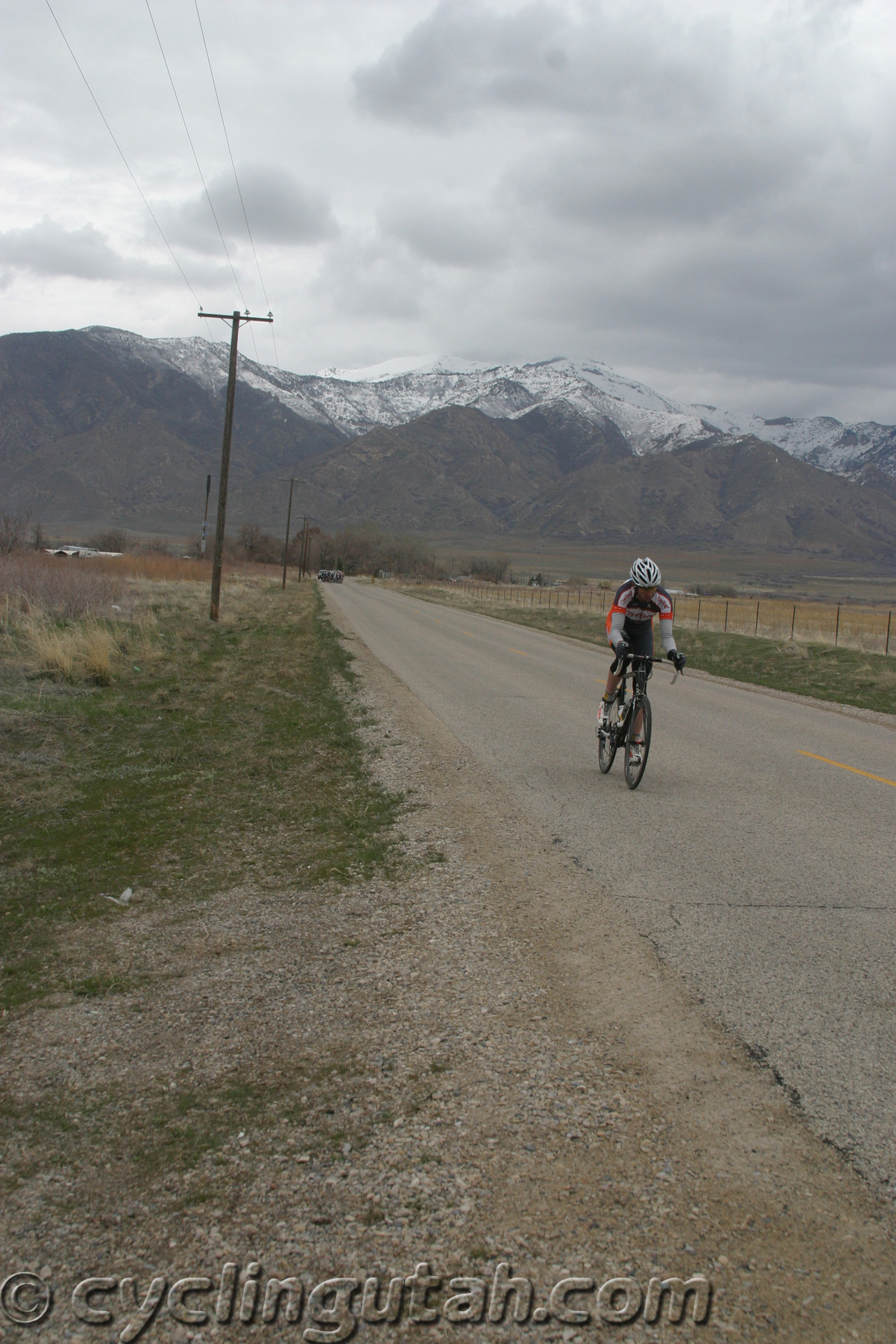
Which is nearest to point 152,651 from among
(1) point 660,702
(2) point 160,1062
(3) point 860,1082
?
(1) point 660,702

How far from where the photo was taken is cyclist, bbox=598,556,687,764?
8.10 metres

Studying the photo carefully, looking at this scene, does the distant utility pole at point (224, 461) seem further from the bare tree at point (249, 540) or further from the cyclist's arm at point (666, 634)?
the bare tree at point (249, 540)

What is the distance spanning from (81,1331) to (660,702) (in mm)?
13044

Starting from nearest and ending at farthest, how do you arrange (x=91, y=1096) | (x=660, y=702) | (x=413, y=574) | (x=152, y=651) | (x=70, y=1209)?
(x=70, y=1209), (x=91, y=1096), (x=660, y=702), (x=152, y=651), (x=413, y=574)

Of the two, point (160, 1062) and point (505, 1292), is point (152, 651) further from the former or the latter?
point (505, 1292)

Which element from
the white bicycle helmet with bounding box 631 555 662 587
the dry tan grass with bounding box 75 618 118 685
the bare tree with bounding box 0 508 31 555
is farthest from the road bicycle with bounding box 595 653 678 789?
the bare tree with bounding box 0 508 31 555

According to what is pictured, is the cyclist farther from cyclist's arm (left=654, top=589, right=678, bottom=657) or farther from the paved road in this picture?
the paved road

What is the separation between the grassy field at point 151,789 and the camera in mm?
5273

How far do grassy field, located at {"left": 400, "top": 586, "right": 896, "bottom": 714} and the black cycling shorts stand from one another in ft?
28.4

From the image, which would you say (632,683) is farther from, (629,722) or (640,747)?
(640,747)

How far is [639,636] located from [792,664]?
16.3m

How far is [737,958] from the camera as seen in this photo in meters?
4.45

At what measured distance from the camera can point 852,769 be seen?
9.35m

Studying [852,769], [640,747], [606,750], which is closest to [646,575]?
[640,747]
